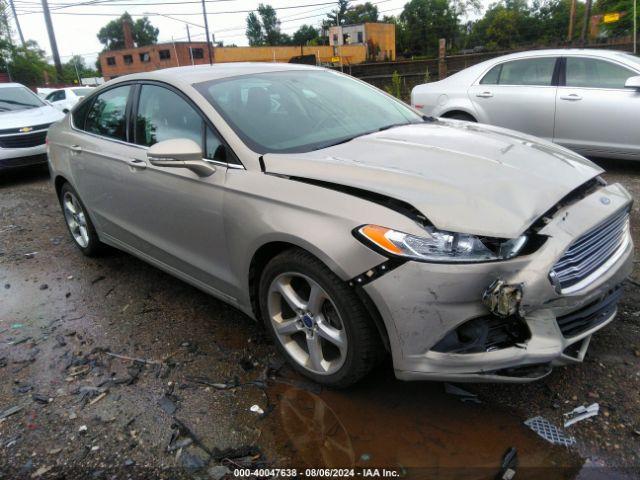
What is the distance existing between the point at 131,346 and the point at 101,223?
54.8 inches

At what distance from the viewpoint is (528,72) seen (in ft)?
21.6

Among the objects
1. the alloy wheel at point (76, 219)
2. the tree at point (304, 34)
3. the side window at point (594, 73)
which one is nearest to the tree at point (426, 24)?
the tree at point (304, 34)

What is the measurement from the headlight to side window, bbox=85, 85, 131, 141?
2.51 metres

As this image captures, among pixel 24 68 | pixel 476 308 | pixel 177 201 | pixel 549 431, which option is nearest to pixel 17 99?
pixel 177 201

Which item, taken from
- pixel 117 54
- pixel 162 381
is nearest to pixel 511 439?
pixel 162 381

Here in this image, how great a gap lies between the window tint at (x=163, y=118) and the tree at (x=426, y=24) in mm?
65261

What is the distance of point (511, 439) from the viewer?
2242mm

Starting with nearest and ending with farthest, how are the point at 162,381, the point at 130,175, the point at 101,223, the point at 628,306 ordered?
the point at 162,381
the point at 628,306
the point at 130,175
the point at 101,223

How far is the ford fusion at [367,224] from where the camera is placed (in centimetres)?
207

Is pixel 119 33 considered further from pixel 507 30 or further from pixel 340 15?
pixel 507 30

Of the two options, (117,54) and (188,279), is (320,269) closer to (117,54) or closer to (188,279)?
(188,279)

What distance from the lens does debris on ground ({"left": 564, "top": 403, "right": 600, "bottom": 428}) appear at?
2.30 metres

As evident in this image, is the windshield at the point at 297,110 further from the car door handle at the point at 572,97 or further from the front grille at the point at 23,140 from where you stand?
the front grille at the point at 23,140

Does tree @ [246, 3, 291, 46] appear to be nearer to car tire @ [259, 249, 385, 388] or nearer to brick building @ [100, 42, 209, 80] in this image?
brick building @ [100, 42, 209, 80]
